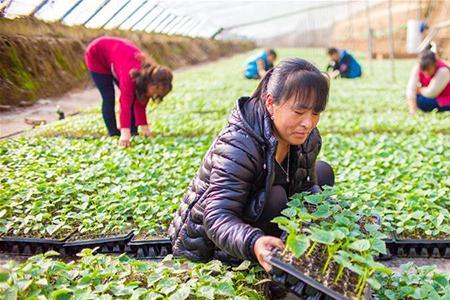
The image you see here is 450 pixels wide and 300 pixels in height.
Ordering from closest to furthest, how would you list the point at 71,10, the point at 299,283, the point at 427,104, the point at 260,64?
1. the point at 299,283
2. the point at 427,104
3. the point at 260,64
4. the point at 71,10

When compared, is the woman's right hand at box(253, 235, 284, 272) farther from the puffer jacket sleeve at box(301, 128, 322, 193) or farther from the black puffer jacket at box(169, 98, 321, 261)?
the puffer jacket sleeve at box(301, 128, 322, 193)

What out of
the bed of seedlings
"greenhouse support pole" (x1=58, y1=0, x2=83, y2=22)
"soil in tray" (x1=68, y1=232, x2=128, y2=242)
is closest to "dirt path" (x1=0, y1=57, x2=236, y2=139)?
the bed of seedlings

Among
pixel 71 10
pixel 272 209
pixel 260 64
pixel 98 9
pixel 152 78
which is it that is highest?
pixel 98 9

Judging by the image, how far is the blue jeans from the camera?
6.48m

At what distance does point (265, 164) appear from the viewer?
198cm

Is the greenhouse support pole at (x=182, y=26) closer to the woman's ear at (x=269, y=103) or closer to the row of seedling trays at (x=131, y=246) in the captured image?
the row of seedling trays at (x=131, y=246)

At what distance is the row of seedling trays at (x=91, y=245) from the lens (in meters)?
2.62

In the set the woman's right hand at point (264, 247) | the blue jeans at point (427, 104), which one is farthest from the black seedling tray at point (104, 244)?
the blue jeans at point (427, 104)

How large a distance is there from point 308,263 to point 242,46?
145 ft

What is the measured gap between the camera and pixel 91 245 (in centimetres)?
265

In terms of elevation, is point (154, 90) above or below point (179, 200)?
above

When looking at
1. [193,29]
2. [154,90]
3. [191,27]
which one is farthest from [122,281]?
[193,29]

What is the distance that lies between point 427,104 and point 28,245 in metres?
5.78

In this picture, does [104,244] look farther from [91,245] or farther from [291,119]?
[291,119]
